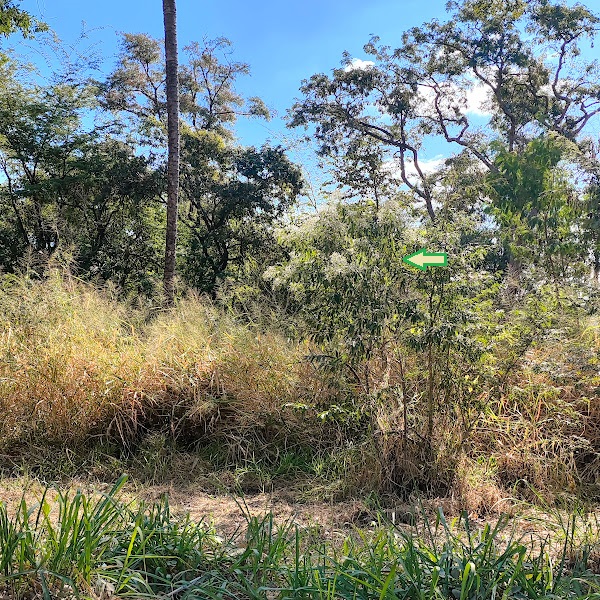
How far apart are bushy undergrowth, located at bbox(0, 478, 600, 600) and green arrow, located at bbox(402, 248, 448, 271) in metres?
1.55

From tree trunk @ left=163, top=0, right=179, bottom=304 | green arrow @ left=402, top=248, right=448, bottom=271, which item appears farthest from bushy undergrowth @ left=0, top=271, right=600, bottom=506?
tree trunk @ left=163, top=0, right=179, bottom=304

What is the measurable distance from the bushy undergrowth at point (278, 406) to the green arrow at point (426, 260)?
0.62 meters

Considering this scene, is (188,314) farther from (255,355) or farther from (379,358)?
(379,358)

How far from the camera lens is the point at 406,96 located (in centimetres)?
1483

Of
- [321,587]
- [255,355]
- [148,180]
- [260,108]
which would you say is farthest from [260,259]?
[321,587]

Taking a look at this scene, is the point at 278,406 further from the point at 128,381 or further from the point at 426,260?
the point at 426,260

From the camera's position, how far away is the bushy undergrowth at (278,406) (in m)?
3.61

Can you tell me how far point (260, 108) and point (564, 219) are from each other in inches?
486

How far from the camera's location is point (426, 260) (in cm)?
327

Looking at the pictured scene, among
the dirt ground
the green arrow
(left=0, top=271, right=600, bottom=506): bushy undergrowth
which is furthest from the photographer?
(left=0, top=271, right=600, bottom=506): bushy undergrowth

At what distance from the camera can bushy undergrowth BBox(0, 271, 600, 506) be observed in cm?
361

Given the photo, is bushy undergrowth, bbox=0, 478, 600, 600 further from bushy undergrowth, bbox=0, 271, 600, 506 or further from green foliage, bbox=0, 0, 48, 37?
green foliage, bbox=0, 0, 48, 37

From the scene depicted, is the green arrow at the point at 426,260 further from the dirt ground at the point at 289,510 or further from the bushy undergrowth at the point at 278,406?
the dirt ground at the point at 289,510

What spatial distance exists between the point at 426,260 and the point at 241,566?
2.13m
